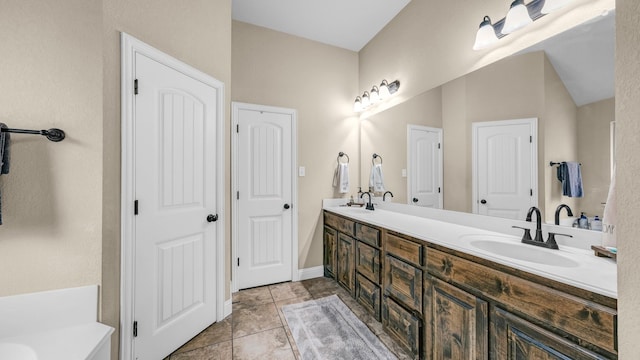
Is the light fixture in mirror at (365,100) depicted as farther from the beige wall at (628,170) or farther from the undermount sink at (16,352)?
the undermount sink at (16,352)

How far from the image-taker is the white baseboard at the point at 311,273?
2900 mm

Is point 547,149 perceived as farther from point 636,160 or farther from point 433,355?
point 433,355

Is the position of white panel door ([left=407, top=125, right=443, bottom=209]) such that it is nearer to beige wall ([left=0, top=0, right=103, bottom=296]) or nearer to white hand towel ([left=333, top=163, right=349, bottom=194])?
white hand towel ([left=333, top=163, right=349, bottom=194])

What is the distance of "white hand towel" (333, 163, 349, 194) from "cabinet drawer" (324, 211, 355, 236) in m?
0.38

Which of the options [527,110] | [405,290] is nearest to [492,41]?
[527,110]

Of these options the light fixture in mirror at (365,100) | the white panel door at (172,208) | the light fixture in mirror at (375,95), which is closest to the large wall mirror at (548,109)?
the light fixture in mirror at (375,95)

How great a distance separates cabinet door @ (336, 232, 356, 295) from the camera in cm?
232

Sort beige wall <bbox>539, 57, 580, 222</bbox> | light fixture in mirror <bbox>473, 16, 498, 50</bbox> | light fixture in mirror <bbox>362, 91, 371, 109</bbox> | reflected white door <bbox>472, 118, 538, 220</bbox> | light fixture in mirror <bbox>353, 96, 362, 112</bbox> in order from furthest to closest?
light fixture in mirror <bbox>353, 96, 362, 112</bbox>, light fixture in mirror <bbox>362, 91, 371, 109</bbox>, light fixture in mirror <bbox>473, 16, 498, 50</bbox>, reflected white door <bbox>472, 118, 538, 220</bbox>, beige wall <bbox>539, 57, 580, 222</bbox>

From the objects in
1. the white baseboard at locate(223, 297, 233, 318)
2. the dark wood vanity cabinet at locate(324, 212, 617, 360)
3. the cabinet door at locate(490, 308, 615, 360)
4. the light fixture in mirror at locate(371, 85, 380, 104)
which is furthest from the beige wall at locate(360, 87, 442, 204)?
the white baseboard at locate(223, 297, 233, 318)

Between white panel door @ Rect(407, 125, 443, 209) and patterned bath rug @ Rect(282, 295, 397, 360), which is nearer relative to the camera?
patterned bath rug @ Rect(282, 295, 397, 360)

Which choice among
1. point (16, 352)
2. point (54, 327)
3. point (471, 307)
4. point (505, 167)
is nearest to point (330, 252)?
point (471, 307)

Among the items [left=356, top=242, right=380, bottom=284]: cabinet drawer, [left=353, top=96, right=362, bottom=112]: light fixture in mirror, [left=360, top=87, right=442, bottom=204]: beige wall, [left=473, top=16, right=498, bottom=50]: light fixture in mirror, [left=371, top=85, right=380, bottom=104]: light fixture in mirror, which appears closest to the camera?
[left=473, top=16, right=498, bottom=50]: light fixture in mirror

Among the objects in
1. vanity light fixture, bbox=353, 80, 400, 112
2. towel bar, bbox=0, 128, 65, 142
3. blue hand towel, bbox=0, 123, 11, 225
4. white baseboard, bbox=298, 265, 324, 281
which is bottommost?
white baseboard, bbox=298, 265, 324, 281

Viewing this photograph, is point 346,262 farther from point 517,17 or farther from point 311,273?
point 517,17
